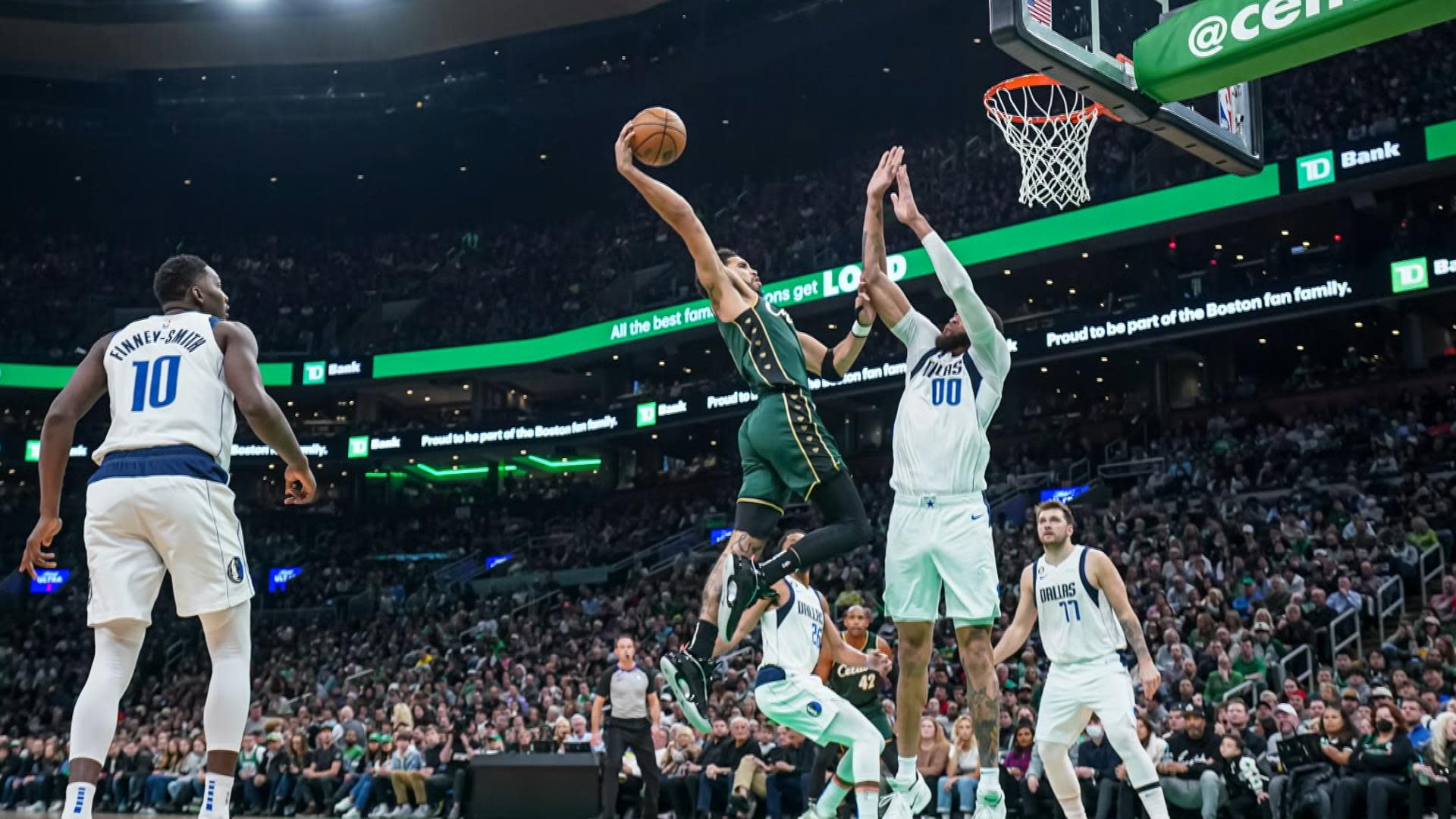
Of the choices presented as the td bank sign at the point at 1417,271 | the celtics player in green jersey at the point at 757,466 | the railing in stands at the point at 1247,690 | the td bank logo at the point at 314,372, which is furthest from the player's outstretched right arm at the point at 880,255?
the td bank logo at the point at 314,372

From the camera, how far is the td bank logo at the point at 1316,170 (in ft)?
83.9

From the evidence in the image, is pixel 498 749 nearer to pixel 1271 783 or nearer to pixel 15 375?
pixel 1271 783

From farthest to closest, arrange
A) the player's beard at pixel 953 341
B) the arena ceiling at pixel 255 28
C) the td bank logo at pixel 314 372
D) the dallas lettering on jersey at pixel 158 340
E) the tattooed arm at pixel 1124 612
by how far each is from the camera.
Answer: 1. the td bank logo at pixel 314 372
2. the arena ceiling at pixel 255 28
3. the tattooed arm at pixel 1124 612
4. the player's beard at pixel 953 341
5. the dallas lettering on jersey at pixel 158 340

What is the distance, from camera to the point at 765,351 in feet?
24.4

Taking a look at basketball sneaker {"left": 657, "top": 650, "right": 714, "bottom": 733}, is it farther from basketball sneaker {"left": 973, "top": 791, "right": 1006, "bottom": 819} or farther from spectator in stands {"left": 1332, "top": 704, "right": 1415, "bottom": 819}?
spectator in stands {"left": 1332, "top": 704, "right": 1415, "bottom": 819}

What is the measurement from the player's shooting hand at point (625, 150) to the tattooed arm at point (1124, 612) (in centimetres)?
405

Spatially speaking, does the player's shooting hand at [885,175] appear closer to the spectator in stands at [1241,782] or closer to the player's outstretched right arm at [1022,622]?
the player's outstretched right arm at [1022,622]

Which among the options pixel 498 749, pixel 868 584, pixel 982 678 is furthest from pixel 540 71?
pixel 982 678

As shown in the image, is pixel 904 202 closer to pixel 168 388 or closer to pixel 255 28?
pixel 168 388

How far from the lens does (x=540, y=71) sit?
38500 mm

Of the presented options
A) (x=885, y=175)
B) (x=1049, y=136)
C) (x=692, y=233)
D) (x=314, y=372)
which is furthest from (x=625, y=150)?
(x=314, y=372)

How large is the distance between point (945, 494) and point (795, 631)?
6.22 ft

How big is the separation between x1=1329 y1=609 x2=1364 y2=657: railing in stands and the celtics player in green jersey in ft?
39.1

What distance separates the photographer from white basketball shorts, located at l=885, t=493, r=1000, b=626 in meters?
7.59
